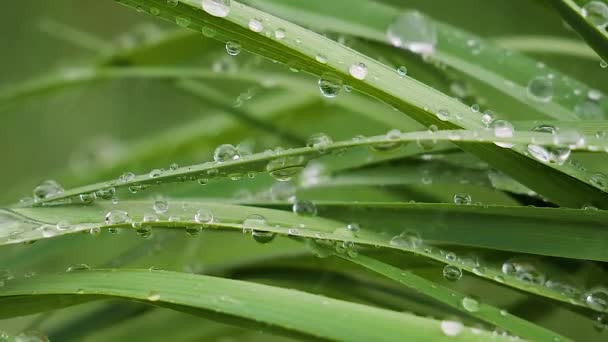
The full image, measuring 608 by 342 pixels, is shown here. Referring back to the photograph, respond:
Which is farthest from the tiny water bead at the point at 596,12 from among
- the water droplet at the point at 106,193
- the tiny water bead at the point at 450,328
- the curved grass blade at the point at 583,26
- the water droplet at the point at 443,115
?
the water droplet at the point at 106,193

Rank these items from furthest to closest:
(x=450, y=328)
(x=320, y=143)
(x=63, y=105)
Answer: (x=63, y=105)
(x=320, y=143)
(x=450, y=328)

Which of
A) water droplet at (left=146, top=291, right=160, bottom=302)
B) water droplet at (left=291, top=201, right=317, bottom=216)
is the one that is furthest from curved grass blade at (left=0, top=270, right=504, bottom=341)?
water droplet at (left=291, top=201, right=317, bottom=216)

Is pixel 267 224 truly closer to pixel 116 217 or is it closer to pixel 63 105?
pixel 116 217

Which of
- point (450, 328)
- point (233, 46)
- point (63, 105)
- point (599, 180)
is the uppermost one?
point (63, 105)

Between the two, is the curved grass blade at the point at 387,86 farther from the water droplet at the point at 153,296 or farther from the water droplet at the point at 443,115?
the water droplet at the point at 153,296

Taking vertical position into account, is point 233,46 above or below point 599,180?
above

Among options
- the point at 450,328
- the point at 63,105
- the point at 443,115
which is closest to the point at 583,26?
the point at 443,115
